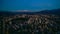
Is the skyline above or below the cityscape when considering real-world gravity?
above

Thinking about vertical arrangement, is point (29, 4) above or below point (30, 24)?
above

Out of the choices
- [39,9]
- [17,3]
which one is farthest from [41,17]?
[17,3]

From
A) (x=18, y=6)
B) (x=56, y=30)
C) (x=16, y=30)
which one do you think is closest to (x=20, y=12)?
(x=18, y=6)

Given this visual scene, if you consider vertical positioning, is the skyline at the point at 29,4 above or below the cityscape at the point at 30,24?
above

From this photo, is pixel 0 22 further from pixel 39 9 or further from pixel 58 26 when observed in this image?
pixel 58 26

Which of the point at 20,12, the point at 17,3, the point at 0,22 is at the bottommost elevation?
the point at 0,22

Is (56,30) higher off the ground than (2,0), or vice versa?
(2,0)
